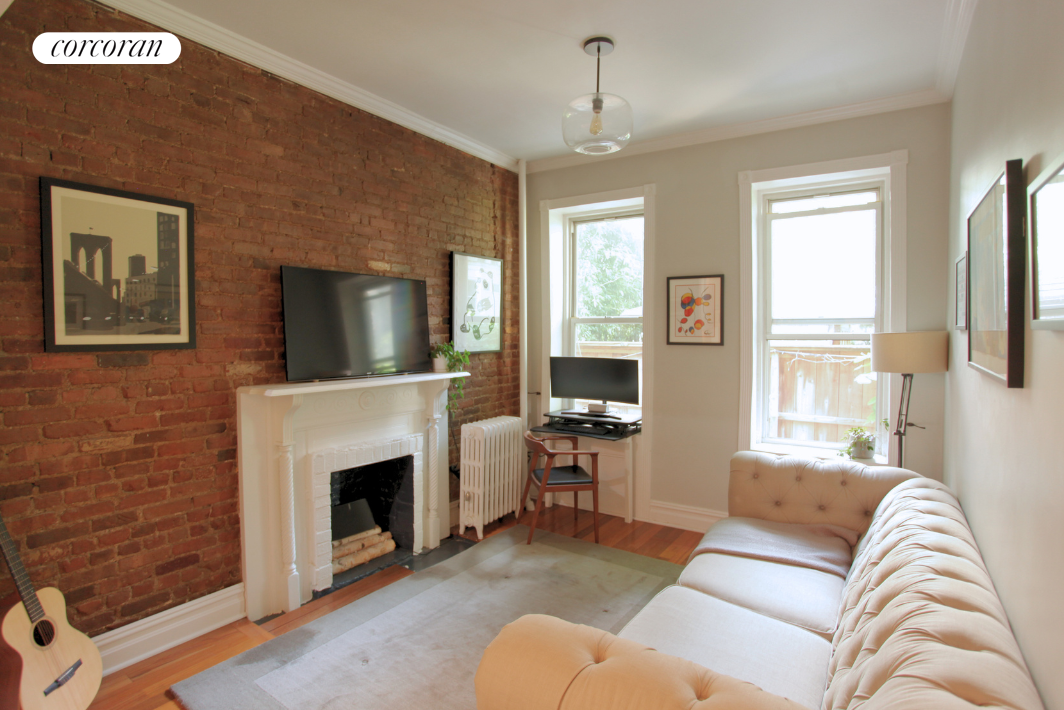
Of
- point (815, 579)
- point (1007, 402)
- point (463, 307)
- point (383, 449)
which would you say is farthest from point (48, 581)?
point (1007, 402)

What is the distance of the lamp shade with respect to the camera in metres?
3.04

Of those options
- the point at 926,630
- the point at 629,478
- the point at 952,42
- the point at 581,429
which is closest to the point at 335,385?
the point at 581,429

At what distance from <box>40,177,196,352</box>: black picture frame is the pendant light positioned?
5.98 ft

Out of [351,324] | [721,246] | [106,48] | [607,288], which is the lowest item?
[351,324]

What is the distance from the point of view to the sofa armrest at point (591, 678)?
45.3 inches

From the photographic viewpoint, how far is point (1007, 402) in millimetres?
1541

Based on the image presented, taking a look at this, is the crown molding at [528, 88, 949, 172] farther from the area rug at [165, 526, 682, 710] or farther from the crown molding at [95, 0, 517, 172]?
the area rug at [165, 526, 682, 710]

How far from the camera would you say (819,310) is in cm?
393

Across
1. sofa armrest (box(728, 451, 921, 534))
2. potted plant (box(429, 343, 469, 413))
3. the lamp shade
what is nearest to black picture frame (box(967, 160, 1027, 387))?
sofa armrest (box(728, 451, 921, 534))

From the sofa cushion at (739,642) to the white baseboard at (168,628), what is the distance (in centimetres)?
204

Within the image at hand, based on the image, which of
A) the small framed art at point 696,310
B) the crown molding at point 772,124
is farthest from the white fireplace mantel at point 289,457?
the crown molding at point 772,124

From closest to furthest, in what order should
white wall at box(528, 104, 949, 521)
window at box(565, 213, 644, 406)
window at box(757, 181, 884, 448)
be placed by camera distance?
white wall at box(528, 104, 949, 521) < window at box(757, 181, 884, 448) < window at box(565, 213, 644, 406)

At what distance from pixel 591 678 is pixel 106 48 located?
299 cm

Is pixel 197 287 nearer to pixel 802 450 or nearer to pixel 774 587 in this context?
pixel 774 587
